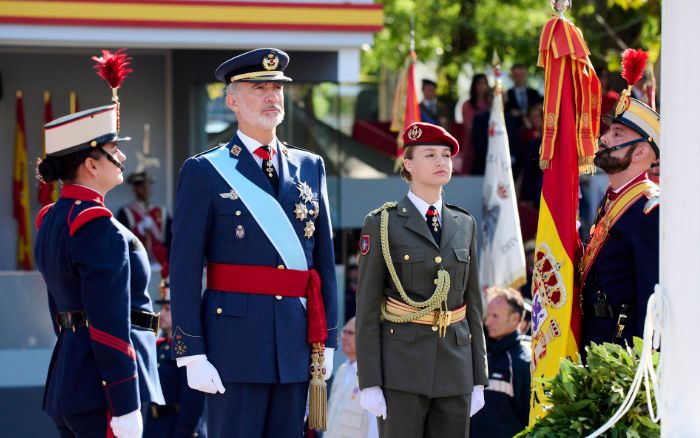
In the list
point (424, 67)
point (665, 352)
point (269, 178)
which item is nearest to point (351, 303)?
point (269, 178)

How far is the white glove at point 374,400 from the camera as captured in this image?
211 inches

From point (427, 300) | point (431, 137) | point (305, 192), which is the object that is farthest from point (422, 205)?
point (305, 192)

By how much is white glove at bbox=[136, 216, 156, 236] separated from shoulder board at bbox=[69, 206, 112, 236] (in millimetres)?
5355

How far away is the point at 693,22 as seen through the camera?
3623 millimetres

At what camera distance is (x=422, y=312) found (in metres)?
5.34

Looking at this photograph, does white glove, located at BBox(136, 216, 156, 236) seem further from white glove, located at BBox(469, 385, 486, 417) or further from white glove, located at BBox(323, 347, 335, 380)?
white glove, located at BBox(323, 347, 335, 380)

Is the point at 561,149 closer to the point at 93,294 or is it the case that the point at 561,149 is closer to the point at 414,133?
the point at 414,133

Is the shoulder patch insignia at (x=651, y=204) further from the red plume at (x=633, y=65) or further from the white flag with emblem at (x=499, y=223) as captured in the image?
the white flag with emblem at (x=499, y=223)

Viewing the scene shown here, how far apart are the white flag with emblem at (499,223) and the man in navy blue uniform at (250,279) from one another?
4.73m

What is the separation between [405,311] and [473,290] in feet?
1.10

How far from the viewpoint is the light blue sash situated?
4988 millimetres

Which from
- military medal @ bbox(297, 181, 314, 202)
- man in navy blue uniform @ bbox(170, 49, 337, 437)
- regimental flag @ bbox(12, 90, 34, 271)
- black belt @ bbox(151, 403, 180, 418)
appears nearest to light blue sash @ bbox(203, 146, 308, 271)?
man in navy blue uniform @ bbox(170, 49, 337, 437)

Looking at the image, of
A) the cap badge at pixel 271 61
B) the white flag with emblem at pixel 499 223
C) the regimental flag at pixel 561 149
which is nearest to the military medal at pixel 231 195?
the cap badge at pixel 271 61

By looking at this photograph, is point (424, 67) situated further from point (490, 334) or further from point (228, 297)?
point (228, 297)
